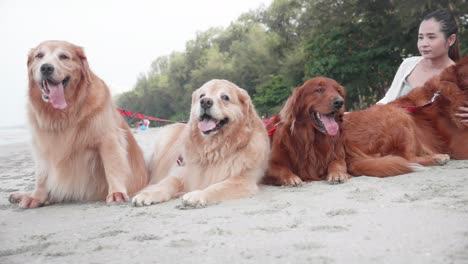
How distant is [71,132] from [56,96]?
0.35m

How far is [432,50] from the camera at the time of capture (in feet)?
19.2

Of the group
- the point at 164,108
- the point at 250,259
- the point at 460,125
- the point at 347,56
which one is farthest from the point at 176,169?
the point at 164,108

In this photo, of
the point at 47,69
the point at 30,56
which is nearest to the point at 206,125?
the point at 47,69

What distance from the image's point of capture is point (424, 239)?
8.21ft

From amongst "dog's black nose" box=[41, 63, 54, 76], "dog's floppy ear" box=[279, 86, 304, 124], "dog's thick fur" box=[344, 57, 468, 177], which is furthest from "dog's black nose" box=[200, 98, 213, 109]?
"dog's thick fur" box=[344, 57, 468, 177]

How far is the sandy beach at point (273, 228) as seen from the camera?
2428 millimetres

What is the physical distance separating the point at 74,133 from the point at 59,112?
0.23 m

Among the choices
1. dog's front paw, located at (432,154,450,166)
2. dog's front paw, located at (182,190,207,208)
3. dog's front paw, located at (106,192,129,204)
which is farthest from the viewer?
dog's front paw, located at (432,154,450,166)

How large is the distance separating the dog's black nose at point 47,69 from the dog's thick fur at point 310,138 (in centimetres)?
240

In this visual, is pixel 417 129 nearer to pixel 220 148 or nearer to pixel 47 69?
pixel 220 148

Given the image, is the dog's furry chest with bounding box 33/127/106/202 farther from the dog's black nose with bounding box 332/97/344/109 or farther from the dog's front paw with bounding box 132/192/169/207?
the dog's black nose with bounding box 332/97/344/109

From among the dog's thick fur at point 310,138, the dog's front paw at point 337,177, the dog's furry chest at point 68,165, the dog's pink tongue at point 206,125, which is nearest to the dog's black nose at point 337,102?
the dog's thick fur at point 310,138

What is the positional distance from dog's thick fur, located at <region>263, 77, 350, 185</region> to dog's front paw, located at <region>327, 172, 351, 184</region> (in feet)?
0.05

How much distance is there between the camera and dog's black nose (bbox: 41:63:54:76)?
3943 millimetres
